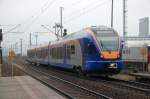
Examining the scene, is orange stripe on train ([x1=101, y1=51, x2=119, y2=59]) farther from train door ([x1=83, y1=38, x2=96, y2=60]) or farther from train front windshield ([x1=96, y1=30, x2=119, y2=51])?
train door ([x1=83, y1=38, x2=96, y2=60])

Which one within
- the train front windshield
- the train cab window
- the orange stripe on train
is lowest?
the orange stripe on train

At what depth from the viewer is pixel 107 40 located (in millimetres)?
22047

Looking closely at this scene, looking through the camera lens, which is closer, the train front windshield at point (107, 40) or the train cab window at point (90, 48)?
the train front windshield at point (107, 40)

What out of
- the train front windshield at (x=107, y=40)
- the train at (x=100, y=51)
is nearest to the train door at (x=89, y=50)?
the train at (x=100, y=51)

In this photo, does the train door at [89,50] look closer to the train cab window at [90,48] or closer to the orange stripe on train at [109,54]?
the train cab window at [90,48]

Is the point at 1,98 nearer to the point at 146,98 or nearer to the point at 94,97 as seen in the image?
the point at 94,97

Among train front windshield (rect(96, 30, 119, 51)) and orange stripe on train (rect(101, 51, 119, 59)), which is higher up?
train front windshield (rect(96, 30, 119, 51))

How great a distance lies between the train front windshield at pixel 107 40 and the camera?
21.7 meters

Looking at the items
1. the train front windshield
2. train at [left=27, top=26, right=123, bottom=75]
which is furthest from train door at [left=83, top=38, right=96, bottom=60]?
the train front windshield

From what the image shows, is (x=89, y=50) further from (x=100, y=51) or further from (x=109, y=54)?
(x=109, y=54)

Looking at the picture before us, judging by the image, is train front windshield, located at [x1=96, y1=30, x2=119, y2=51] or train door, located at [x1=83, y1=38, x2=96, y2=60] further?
train door, located at [x1=83, y1=38, x2=96, y2=60]

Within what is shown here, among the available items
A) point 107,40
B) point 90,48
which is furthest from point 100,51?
point 107,40

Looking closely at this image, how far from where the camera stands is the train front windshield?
21719mm

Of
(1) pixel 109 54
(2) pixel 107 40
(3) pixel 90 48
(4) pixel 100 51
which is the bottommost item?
(1) pixel 109 54
